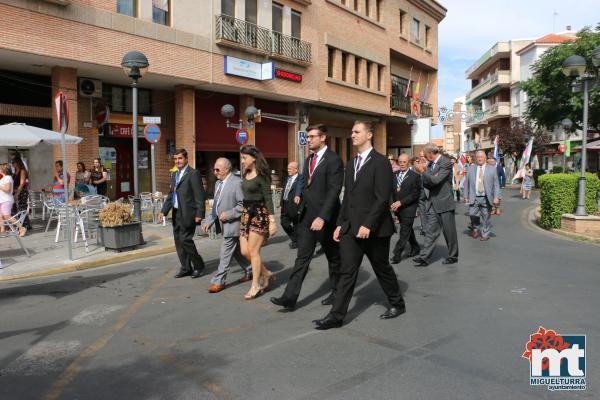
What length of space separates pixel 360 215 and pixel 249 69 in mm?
16168

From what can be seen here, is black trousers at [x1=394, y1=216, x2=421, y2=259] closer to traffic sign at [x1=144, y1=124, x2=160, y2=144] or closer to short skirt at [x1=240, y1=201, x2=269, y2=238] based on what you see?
short skirt at [x1=240, y1=201, x2=269, y2=238]

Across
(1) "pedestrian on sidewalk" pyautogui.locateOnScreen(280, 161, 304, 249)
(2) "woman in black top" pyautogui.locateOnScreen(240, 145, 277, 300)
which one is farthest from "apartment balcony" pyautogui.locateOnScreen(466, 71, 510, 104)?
(2) "woman in black top" pyautogui.locateOnScreen(240, 145, 277, 300)

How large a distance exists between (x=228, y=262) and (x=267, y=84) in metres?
15.7

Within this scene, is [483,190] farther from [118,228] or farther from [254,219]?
[118,228]

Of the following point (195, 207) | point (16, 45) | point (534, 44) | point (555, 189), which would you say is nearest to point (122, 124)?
point (16, 45)

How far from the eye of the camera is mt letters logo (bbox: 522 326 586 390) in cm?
371

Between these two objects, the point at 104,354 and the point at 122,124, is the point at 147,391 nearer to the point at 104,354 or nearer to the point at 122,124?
the point at 104,354

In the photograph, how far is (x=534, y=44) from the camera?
161 ft

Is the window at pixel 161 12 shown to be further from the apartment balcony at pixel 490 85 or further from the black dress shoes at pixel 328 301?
the apartment balcony at pixel 490 85

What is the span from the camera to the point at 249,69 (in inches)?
789

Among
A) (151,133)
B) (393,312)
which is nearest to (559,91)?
(151,133)

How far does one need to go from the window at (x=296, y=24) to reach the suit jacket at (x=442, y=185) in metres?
16.6

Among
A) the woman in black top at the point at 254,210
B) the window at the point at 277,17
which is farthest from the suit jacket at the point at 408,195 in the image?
the window at the point at 277,17

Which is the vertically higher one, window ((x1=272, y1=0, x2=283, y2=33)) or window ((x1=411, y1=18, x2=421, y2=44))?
window ((x1=411, y1=18, x2=421, y2=44))
